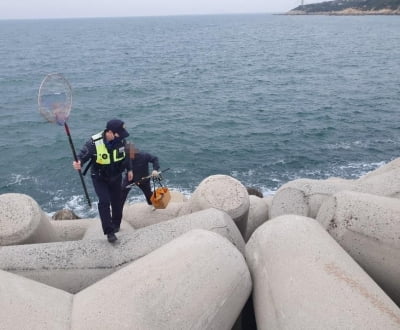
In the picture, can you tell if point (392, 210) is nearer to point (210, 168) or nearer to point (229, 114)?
point (210, 168)

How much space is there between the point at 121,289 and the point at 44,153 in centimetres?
1843

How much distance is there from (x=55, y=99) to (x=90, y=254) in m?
3.15

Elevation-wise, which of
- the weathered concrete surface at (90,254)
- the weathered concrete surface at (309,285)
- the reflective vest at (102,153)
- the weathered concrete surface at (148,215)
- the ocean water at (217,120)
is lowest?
the ocean water at (217,120)

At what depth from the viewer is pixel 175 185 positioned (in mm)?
17016

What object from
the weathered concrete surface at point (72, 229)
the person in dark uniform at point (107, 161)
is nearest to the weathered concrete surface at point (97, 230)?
the weathered concrete surface at point (72, 229)

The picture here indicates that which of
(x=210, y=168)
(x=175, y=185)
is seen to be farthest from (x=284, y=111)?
(x=175, y=185)

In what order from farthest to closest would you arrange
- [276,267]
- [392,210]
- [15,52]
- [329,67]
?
[15,52] < [329,67] < [392,210] < [276,267]

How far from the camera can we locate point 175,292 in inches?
162

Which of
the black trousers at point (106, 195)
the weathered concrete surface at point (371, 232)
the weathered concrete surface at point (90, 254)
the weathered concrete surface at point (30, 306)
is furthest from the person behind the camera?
the black trousers at point (106, 195)

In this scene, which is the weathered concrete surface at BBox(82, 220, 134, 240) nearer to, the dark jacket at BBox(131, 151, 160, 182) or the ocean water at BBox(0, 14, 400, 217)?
the dark jacket at BBox(131, 151, 160, 182)

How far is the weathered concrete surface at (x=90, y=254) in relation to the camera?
5.27m

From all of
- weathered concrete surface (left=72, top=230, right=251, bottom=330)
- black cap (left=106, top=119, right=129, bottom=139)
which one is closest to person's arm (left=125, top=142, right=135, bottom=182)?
black cap (left=106, top=119, right=129, bottom=139)

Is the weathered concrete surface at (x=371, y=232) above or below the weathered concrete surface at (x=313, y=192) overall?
above

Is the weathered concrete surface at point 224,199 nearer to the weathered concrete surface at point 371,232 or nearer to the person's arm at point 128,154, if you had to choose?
the person's arm at point 128,154
